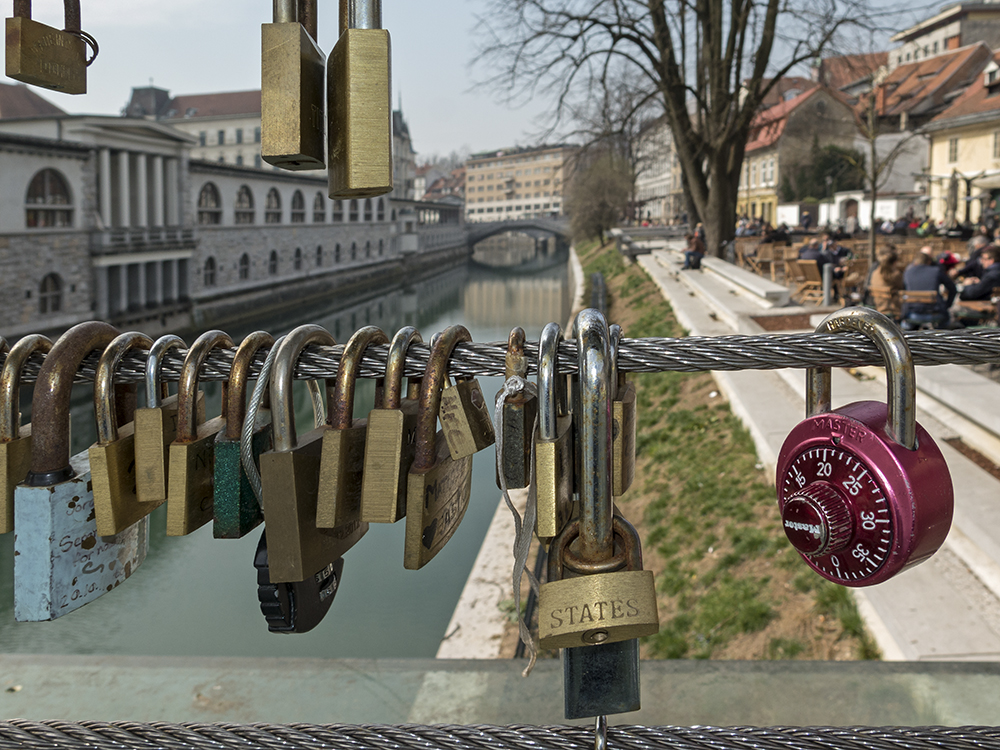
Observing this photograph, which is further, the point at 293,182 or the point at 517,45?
the point at 293,182

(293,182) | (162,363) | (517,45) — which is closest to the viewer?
(162,363)

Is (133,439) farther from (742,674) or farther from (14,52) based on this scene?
(742,674)

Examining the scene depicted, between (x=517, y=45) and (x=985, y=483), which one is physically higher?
(x=517, y=45)

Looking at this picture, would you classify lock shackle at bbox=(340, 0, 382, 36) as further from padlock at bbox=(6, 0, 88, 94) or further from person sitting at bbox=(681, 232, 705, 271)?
person sitting at bbox=(681, 232, 705, 271)

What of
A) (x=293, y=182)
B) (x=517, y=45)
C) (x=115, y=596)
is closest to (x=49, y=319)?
(x=517, y=45)

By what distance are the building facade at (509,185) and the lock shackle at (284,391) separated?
450 feet

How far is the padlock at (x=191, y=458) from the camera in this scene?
1146 millimetres

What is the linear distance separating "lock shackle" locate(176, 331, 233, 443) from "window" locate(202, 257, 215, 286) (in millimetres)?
40521

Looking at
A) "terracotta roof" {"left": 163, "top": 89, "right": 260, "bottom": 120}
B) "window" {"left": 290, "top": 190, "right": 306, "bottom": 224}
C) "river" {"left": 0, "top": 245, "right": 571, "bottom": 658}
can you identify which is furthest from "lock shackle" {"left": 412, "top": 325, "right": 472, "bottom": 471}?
"terracotta roof" {"left": 163, "top": 89, "right": 260, "bottom": 120}

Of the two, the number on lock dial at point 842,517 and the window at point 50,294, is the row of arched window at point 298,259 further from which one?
the number on lock dial at point 842,517

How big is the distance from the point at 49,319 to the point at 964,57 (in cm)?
5374

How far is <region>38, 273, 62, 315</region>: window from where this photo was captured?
89.3 feet

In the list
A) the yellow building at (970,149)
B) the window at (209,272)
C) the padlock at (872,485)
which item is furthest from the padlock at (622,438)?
the window at (209,272)

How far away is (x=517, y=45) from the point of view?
19297 millimetres
